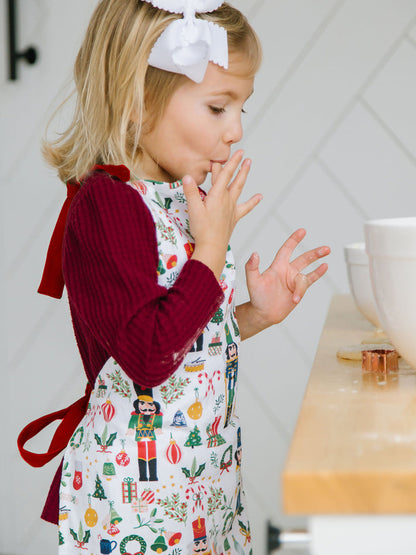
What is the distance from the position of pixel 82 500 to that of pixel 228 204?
16.2 inches

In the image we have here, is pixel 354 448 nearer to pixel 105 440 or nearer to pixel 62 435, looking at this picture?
pixel 105 440

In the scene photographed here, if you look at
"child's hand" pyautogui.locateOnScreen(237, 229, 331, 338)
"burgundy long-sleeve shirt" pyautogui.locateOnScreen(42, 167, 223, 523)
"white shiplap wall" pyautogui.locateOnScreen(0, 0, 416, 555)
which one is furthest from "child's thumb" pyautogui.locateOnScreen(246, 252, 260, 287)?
"white shiplap wall" pyautogui.locateOnScreen(0, 0, 416, 555)

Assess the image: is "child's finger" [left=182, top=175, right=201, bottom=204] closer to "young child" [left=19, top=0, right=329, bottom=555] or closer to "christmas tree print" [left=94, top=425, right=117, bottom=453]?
"young child" [left=19, top=0, right=329, bottom=555]

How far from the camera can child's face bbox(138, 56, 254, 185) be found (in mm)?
942

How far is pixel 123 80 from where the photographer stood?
93 cm

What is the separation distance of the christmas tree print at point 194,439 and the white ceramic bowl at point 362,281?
0.26 m

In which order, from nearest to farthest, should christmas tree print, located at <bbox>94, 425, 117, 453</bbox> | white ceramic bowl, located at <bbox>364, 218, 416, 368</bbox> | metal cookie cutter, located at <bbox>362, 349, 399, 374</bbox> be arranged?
A: white ceramic bowl, located at <bbox>364, 218, 416, 368</bbox> < metal cookie cutter, located at <bbox>362, 349, 399, 374</bbox> < christmas tree print, located at <bbox>94, 425, 117, 453</bbox>

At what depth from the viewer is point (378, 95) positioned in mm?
1584

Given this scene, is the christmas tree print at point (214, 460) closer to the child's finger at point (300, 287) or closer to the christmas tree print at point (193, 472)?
the christmas tree print at point (193, 472)

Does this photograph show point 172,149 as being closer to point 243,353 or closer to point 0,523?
point 243,353

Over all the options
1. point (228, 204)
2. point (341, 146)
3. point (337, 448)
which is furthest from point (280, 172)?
point (337, 448)

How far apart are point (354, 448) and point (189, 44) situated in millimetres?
632

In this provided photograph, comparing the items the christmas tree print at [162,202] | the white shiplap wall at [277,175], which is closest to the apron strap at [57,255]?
the christmas tree print at [162,202]

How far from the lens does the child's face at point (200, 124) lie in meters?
0.94
